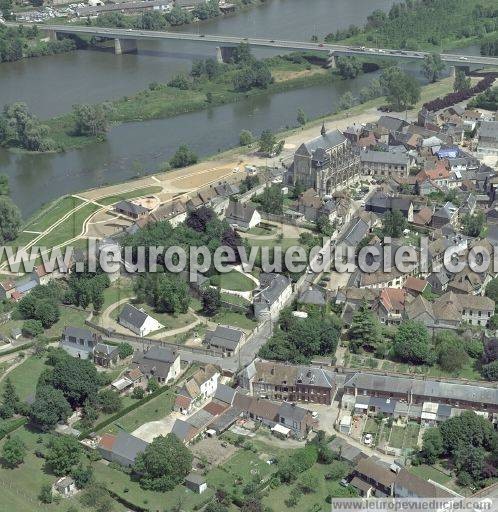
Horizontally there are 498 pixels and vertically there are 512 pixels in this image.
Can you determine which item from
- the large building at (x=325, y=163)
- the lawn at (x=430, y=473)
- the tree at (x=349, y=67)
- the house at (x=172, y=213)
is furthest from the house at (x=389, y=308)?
the tree at (x=349, y=67)

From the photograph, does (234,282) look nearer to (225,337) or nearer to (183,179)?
(225,337)

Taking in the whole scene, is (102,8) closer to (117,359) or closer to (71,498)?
(117,359)

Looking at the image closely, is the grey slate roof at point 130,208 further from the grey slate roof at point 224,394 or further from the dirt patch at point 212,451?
the dirt patch at point 212,451

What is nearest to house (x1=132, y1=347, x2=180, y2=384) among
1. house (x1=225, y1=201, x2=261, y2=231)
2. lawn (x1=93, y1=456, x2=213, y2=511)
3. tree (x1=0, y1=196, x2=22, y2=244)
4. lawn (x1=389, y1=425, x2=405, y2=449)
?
lawn (x1=93, y1=456, x2=213, y2=511)

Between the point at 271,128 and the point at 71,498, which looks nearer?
the point at 71,498

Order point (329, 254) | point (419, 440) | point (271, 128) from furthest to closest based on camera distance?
point (271, 128) → point (329, 254) → point (419, 440)

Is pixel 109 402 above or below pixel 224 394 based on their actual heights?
above

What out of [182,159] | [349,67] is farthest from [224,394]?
[349,67]

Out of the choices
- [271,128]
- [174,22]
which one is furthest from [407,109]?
[174,22]
